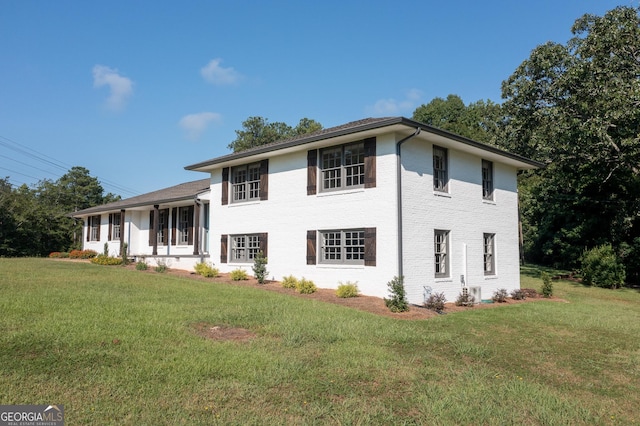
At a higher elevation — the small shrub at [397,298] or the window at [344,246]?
the window at [344,246]

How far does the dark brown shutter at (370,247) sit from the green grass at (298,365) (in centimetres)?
302

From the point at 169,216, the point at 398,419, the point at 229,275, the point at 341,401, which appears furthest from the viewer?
the point at 169,216

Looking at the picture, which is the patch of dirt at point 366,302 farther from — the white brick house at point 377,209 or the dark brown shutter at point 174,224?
the dark brown shutter at point 174,224

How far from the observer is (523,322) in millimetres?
11133

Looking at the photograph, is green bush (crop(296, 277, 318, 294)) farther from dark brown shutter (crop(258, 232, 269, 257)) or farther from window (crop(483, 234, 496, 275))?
window (crop(483, 234, 496, 275))

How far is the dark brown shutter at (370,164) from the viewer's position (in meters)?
13.7

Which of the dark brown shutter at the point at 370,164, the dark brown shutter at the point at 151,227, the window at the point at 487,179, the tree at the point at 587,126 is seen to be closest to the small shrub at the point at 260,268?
Result: the dark brown shutter at the point at 370,164

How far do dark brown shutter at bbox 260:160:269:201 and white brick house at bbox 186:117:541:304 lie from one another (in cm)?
4

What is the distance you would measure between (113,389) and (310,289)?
29.8 feet

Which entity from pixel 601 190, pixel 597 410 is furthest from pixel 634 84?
pixel 597 410

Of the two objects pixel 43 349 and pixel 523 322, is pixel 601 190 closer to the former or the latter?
pixel 523 322

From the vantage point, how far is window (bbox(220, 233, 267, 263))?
17.2m

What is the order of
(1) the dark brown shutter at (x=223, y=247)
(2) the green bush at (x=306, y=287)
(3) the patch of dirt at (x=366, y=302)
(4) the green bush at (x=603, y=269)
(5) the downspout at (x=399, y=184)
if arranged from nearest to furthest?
(3) the patch of dirt at (x=366, y=302)
(5) the downspout at (x=399, y=184)
(2) the green bush at (x=306, y=287)
(1) the dark brown shutter at (x=223, y=247)
(4) the green bush at (x=603, y=269)

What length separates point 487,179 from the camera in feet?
56.6
